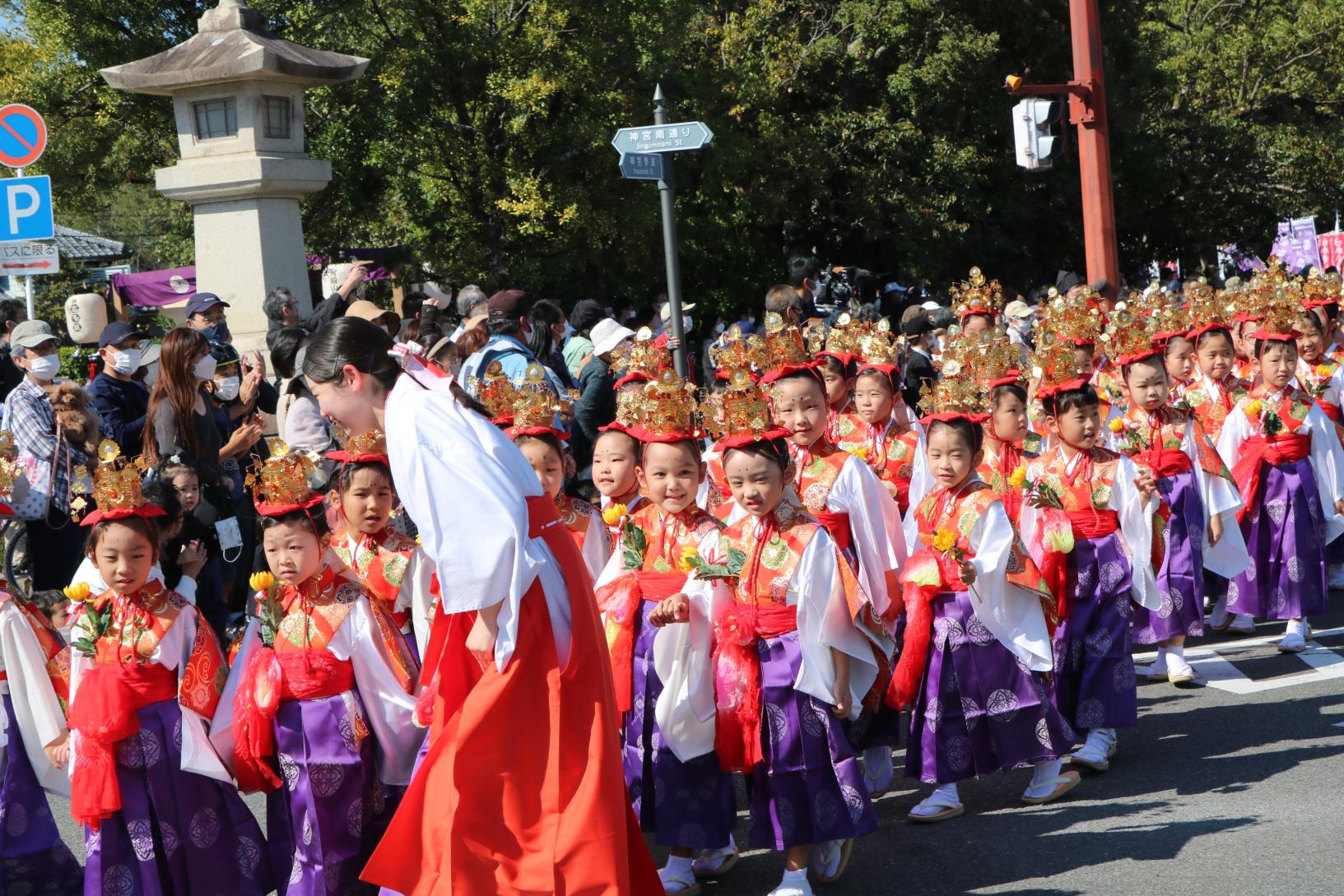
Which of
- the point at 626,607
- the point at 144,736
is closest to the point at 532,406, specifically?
the point at 626,607

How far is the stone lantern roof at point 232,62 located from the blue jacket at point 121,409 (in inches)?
146

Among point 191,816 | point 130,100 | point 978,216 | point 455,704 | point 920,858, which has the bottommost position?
point 920,858

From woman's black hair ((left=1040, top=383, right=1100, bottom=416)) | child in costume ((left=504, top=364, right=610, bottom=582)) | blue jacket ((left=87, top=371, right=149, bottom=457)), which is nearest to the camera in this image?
A: child in costume ((left=504, top=364, right=610, bottom=582))

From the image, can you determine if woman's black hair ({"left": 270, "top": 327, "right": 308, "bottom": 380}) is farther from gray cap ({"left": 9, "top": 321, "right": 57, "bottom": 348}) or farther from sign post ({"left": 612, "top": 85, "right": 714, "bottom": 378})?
sign post ({"left": 612, "top": 85, "right": 714, "bottom": 378})

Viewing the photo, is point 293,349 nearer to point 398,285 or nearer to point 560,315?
point 560,315

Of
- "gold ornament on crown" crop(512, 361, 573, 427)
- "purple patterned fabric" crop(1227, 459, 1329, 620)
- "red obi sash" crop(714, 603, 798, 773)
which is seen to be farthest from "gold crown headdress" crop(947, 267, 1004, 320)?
"red obi sash" crop(714, 603, 798, 773)

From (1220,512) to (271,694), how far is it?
4790 millimetres

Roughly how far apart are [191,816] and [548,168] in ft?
37.2

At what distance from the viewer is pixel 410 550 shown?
5.24 metres

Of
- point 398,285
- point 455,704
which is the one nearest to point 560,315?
point 398,285

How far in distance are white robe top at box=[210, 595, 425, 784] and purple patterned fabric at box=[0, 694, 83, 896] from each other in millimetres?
671

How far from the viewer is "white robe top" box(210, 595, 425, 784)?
4602mm

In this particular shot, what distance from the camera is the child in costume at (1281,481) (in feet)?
26.0

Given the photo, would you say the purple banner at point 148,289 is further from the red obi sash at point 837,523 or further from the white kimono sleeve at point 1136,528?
the white kimono sleeve at point 1136,528
